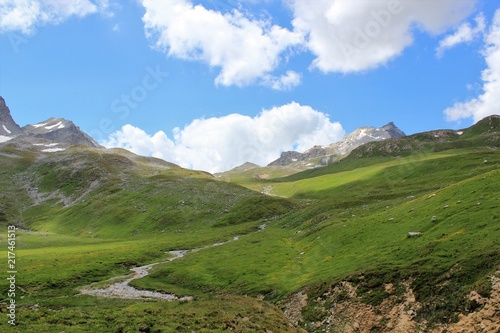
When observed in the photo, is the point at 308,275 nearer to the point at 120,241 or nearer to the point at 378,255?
the point at 378,255

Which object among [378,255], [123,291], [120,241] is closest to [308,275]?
[378,255]

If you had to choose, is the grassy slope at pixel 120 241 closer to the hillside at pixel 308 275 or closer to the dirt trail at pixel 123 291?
the hillside at pixel 308 275

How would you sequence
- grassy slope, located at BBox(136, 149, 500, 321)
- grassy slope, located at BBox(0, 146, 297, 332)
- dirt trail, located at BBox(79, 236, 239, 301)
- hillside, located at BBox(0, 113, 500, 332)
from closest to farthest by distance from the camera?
hillside, located at BBox(0, 113, 500, 332), grassy slope, located at BBox(0, 146, 297, 332), grassy slope, located at BBox(136, 149, 500, 321), dirt trail, located at BBox(79, 236, 239, 301)

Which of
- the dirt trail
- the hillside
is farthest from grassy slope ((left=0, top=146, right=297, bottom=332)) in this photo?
the dirt trail

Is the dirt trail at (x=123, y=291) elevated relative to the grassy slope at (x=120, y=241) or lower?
lower

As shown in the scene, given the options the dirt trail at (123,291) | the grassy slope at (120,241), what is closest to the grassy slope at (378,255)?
the dirt trail at (123,291)

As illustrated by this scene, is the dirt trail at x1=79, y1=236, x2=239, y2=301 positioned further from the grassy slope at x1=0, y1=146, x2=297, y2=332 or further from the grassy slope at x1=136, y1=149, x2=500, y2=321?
the grassy slope at x1=136, y1=149, x2=500, y2=321

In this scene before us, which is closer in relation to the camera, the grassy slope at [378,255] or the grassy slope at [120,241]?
the grassy slope at [120,241]

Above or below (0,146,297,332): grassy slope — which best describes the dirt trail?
below

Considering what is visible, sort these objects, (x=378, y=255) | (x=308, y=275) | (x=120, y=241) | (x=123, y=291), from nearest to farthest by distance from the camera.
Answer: (x=378, y=255)
(x=308, y=275)
(x=123, y=291)
(x=120, y=241)

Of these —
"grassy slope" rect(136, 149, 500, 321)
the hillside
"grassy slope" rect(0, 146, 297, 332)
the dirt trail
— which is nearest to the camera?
the hillside

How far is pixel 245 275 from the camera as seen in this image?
55.0 m

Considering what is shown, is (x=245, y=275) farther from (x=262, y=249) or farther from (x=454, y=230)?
(x=454, y=230)

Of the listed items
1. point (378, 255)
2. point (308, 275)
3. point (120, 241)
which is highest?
point (120, 241)
